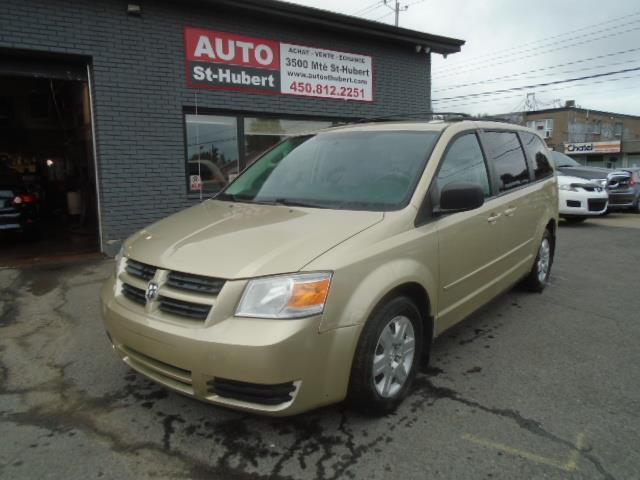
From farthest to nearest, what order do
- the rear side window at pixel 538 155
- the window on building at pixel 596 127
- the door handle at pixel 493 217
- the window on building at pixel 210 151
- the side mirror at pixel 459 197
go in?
the window on building at pixel 596 127, the window on building at pixel 210 151, the rear side window at pixel 538 155, the door handle at pixel 493 217, the side mirror at pixel 459 197

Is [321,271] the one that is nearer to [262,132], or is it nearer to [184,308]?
[184,308]

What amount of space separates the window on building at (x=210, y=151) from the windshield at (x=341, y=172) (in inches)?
163

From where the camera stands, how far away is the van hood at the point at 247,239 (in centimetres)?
254

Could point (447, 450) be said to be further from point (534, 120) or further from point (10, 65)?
point (534, 120)

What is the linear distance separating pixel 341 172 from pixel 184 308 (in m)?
1.59

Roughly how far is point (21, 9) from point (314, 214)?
5855 millimetres

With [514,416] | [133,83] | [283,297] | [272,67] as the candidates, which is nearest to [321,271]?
[283,297]

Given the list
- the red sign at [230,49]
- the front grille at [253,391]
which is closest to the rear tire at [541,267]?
the front grille at [253,391]

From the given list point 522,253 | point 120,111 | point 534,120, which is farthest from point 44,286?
point 534,120

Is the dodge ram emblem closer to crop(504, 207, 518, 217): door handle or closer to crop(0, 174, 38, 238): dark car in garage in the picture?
crop(504, 207, 518, 217): door handle

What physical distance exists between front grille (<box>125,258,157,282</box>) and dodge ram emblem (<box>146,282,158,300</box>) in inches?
4.0

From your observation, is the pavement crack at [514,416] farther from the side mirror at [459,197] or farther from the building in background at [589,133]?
the building in background at [589,133]

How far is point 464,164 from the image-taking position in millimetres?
3797

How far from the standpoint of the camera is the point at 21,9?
6410mm
